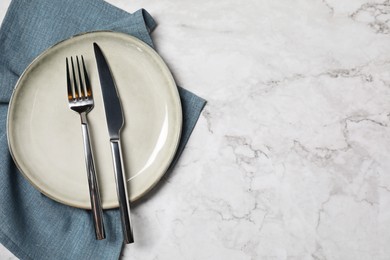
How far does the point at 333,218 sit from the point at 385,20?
274 mm

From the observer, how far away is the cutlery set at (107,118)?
2.13ft

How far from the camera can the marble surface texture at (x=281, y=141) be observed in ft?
2.19

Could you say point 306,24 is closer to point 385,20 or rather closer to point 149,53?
point 385,20

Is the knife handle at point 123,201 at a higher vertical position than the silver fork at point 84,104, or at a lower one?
lower

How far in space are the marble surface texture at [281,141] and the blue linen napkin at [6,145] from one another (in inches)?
1.4

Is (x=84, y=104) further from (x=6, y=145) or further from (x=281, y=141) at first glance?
(x=281, y=141)

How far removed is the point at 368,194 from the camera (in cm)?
66

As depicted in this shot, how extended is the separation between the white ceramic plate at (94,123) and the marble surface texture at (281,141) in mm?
42

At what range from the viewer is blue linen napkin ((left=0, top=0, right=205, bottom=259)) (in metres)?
0.68

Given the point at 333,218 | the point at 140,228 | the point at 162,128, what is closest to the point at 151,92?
the point at 162,128

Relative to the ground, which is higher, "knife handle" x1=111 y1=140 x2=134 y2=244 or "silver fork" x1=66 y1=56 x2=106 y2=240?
"silver fork" x1=66 y1=56 x2=106 y2=240

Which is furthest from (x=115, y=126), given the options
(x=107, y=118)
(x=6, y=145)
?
(x=6, y=145)

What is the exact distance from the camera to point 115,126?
67 centimetres

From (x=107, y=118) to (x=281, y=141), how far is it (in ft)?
0.75
